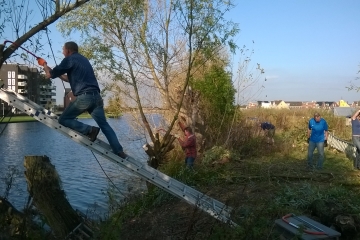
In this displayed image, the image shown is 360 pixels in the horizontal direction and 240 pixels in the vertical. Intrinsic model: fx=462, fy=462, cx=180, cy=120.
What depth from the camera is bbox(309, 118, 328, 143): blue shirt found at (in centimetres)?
1552

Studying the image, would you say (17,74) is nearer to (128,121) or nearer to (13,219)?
(13,219)

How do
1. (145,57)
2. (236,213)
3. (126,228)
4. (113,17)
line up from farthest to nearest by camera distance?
(145,57) < (113,17) < (126,228) < (236,213)

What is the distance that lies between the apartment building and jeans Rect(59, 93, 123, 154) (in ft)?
1.77

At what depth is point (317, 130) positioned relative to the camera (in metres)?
15.6

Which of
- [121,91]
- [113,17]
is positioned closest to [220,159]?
[121,91]

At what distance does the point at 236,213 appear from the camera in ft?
23.4

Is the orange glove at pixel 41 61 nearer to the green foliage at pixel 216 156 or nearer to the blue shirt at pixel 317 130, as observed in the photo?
the green foliage at pixel 216 156

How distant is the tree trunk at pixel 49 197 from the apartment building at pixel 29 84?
1003mm

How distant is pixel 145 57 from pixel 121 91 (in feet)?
5.77

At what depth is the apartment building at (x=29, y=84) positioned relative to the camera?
6918 millimetres

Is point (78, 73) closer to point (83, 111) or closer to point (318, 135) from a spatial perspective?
point (83, 111)

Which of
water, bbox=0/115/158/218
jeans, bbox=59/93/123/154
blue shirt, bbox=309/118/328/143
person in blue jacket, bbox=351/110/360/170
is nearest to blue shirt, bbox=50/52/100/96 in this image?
jeans, bbox=59/93/123/154

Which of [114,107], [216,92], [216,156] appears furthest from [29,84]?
[216,92]

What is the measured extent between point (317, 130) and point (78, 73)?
10502mm
